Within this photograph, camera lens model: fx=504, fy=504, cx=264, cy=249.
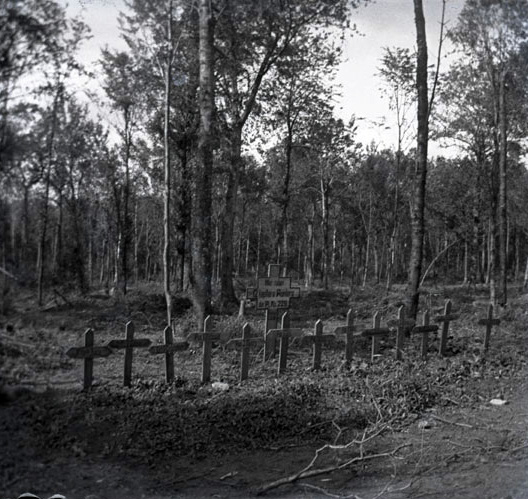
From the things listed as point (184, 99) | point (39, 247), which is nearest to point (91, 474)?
point (39, 247)

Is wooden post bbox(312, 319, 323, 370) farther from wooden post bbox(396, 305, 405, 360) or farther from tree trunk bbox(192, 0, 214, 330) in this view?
tree trunk bbox(192, 0, 214, 330)

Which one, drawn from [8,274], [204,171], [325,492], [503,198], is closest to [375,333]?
[204,171]

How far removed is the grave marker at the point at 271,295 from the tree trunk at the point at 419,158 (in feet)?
10.7

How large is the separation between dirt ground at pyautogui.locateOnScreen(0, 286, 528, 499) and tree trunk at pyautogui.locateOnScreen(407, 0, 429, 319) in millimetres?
2883

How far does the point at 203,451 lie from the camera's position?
4.73 meters

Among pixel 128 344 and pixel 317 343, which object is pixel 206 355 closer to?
pixel 128 344

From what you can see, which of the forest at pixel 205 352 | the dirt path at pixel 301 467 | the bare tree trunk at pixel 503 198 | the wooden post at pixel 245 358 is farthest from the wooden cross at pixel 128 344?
the bare tree trunk at pixel 503 198

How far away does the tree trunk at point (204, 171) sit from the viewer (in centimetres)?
964

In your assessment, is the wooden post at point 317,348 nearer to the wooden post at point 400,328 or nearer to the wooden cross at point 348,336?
the wooden cross at point 348,336

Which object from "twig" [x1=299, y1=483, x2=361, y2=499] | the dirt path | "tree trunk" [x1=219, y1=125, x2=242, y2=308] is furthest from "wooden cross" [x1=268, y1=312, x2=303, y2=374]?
"tree trunk" [x1=219, y1=125, x2=242, y2=308]

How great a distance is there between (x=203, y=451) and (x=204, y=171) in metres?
6.37

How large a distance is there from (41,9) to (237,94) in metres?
15.5

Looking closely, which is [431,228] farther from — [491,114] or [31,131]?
[31,131]

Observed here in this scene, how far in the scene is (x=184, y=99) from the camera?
55.5 feet
